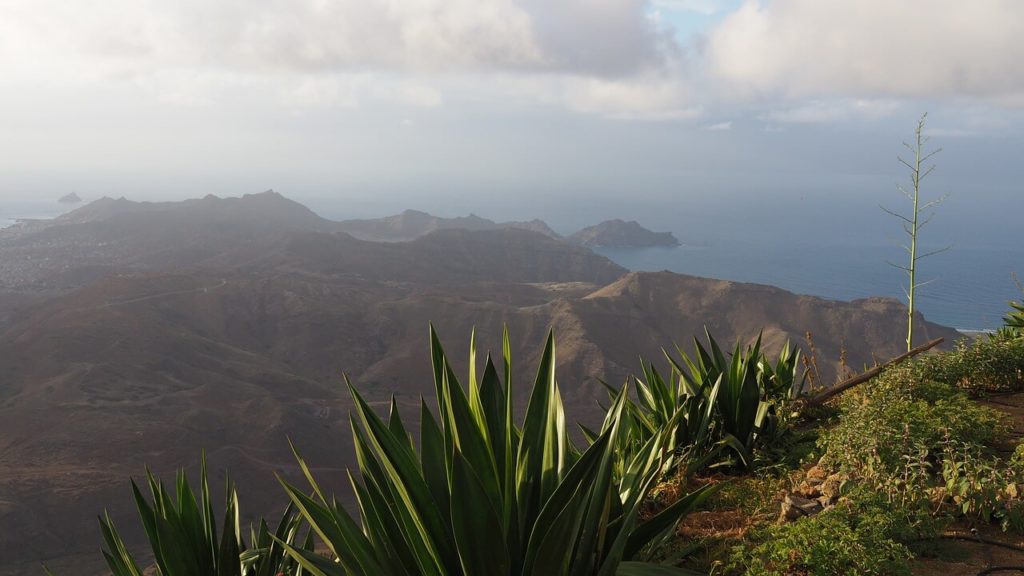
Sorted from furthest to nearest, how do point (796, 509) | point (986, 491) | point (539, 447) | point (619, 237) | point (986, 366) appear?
point (619, 237)
point (986, 366)
point (796, 509)
point (986, 491)
point (539, 447)

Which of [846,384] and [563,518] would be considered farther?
[846,384]

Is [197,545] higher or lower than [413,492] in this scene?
lower

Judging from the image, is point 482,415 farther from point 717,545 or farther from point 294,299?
point 294,299

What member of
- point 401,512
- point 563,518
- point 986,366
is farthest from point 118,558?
point 986,366

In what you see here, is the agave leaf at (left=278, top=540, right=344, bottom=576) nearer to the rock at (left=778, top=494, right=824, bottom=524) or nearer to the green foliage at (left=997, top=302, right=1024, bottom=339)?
the rock at (left=778, top=494, right=824, bottom=524)

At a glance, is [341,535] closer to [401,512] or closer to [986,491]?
[401,512]

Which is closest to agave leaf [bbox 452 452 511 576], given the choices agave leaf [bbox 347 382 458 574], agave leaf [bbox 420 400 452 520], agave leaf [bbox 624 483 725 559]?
agave leaf [bbox 347 382 458 574]

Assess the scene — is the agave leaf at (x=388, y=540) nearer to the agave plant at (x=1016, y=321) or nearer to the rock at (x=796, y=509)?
the rock at (x=796, y=509)
